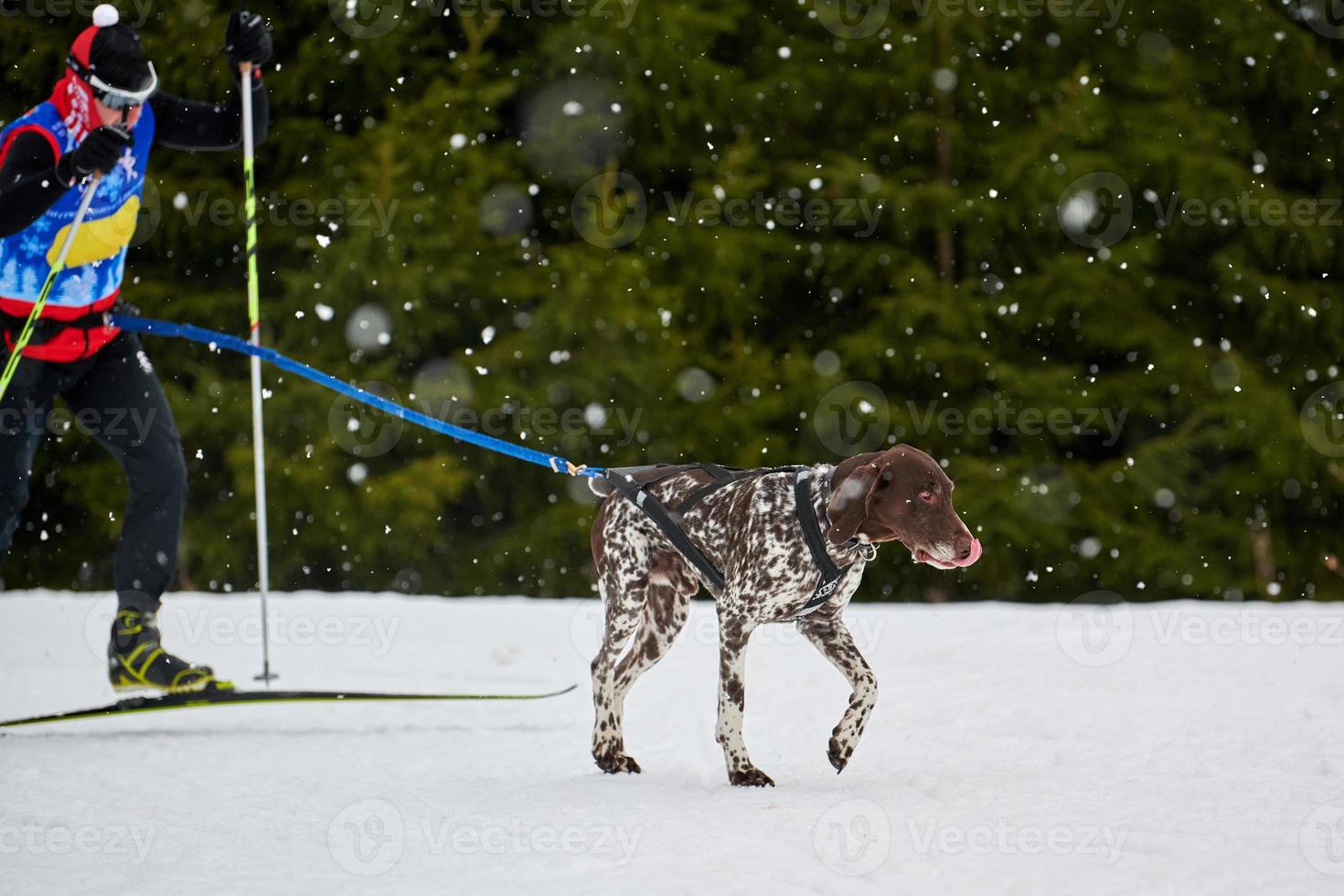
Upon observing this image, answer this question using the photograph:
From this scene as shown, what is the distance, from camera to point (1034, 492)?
36.6 feet

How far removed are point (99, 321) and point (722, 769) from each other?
2853mm

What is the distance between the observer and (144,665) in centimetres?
504

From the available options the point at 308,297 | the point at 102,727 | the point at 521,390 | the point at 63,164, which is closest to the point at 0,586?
the point at 308,297

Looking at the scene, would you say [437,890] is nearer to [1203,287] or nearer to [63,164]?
[63,164]

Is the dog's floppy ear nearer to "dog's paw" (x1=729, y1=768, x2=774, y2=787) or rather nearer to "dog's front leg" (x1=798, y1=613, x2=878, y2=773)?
"dog's front leg" (x1=798, y1=613, x2=878, y2=773)

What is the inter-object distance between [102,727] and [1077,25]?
1036cm
